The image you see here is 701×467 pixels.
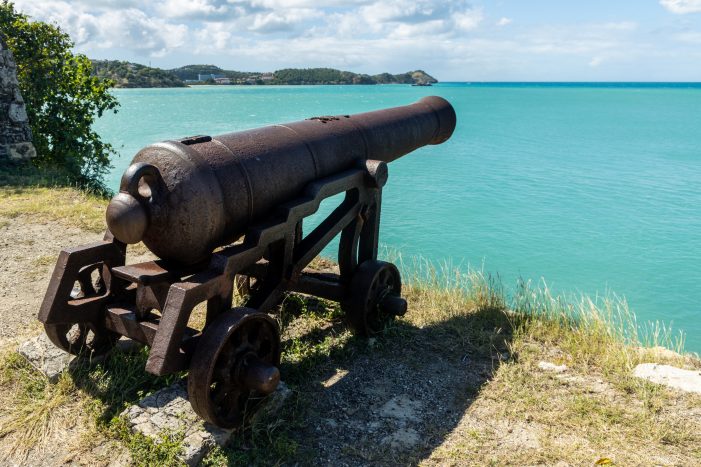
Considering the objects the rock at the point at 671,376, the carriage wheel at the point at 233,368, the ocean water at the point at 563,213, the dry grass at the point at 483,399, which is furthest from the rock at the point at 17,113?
the rock at the point at 671,376

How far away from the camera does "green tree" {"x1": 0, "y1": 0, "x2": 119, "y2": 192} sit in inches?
458

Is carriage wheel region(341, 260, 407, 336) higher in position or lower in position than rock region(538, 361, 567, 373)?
higher

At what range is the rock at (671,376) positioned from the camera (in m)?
3.95

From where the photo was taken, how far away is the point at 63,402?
3.54 metres

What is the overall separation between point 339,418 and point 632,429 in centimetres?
175

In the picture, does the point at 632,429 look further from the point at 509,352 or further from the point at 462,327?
the point at 462,327

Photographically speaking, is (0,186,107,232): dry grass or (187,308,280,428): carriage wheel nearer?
(187,308,280,428): carriage wheel

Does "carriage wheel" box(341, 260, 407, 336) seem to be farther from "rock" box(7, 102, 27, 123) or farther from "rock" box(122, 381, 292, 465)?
"rock" box(7, 102, 27, 123)

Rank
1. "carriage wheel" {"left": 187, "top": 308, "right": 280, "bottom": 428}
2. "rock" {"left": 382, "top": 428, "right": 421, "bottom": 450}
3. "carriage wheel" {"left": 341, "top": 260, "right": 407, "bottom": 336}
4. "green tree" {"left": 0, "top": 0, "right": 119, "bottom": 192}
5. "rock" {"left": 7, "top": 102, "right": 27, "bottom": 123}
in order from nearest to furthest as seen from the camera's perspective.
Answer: "carriage wheel" {"left": 187, "top": 308, "right": 280, "bottom": 428} < "rock" {"left": 382, "top": 428, "right": 421, "bottom": 450} < "carriage wheel" {"left": 341, "top": 260, "right": 407, "bottom": 336} < "rock" {"left": 7, "top": 102, "right": 27, "bottom": 123} < "green tree" {"left": 0, "top": 0, "right": 119, "bottom": 192}

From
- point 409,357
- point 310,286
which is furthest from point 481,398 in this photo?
point 310,286

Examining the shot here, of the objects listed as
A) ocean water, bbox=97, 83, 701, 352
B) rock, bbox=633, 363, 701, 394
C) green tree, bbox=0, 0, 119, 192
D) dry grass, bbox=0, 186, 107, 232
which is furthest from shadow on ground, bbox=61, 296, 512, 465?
green tree, bbox=0, 0, 119, 192

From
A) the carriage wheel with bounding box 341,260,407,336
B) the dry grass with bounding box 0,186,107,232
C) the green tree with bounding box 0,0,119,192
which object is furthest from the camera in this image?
the green tree with bounding box 0,0,119,192

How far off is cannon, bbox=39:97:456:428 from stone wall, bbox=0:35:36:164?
27.8 ft

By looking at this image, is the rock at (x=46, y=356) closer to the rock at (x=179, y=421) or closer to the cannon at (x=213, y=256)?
the cannon at (x=213, y=256)
